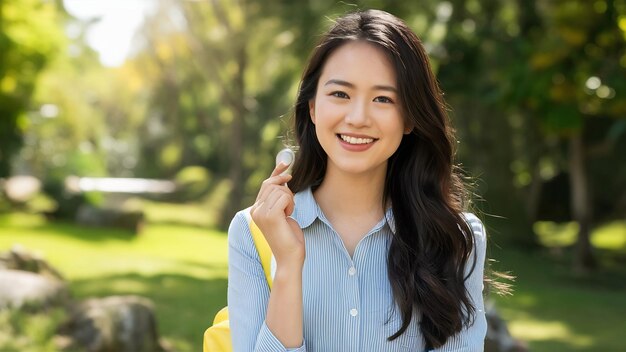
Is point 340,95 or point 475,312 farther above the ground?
point 340,95

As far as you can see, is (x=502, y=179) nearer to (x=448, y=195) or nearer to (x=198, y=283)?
(x=198, y=283)

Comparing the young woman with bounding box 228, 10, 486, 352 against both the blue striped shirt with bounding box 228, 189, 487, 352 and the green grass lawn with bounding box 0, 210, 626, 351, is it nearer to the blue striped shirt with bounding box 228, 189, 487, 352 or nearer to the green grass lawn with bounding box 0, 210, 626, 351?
the blue striped shirt with bounding box 228, 189, 487, 352

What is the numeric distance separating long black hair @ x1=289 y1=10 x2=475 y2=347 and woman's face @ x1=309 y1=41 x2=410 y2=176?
3cm

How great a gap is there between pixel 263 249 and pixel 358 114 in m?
0.42

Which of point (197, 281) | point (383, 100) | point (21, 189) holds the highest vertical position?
point (383, 100)

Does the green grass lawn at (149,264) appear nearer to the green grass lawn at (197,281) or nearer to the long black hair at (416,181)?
the green grass lawn at (197,281)

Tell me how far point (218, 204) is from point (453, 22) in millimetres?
16064

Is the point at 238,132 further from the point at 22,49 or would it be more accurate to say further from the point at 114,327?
the point at 114,327

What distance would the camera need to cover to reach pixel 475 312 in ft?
8.59

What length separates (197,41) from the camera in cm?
2923

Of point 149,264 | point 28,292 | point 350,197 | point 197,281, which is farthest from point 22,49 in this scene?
point 350,197

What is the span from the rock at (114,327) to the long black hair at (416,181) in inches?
231

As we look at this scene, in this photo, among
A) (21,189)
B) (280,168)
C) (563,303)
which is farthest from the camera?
(21,189)

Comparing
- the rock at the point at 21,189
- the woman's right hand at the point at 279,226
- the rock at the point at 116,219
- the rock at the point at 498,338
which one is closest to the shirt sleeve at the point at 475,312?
the woman's right hand at the point at 279,226
